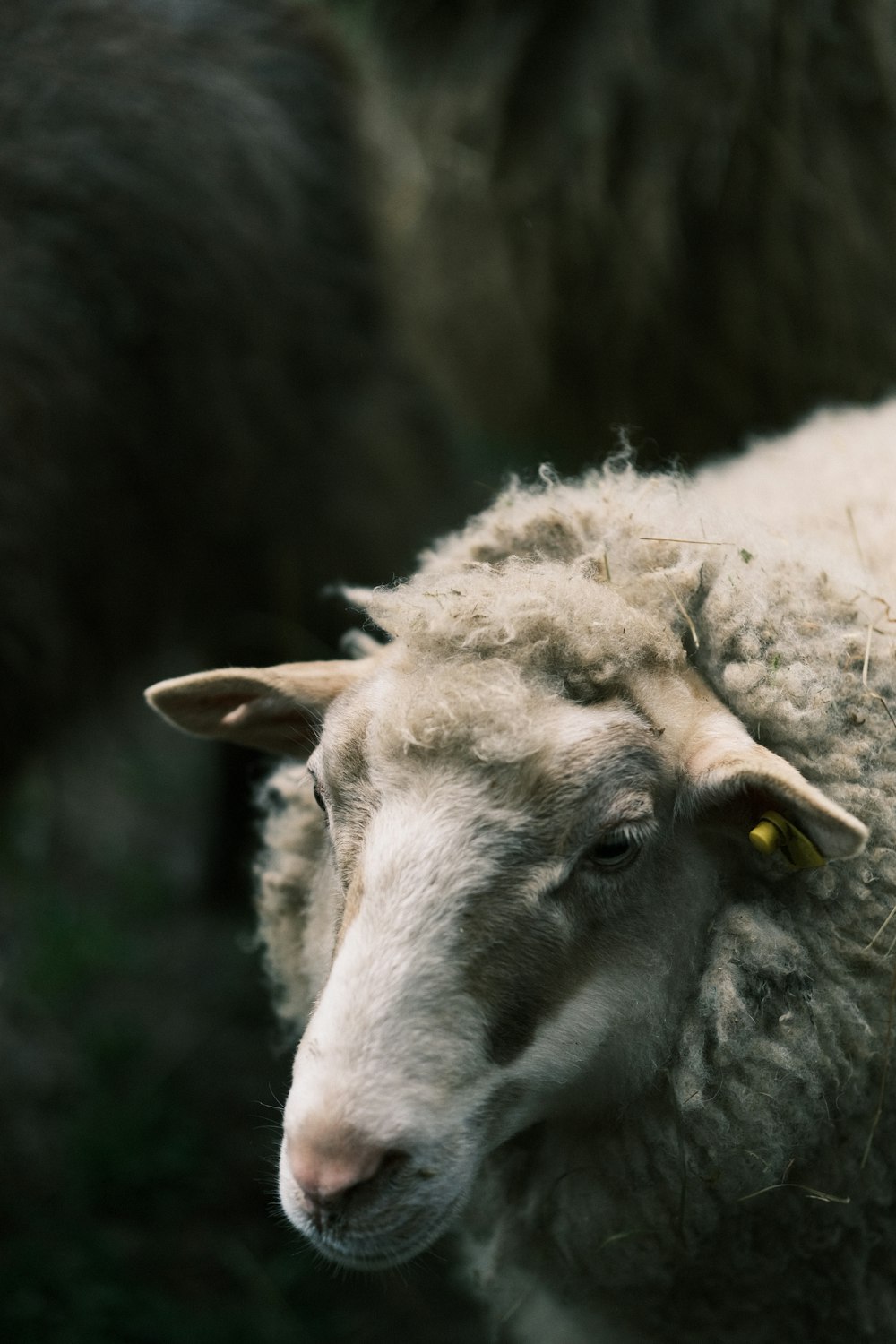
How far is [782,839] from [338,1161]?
0.66 m

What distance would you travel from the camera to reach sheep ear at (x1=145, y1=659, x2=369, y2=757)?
2010 millimetres

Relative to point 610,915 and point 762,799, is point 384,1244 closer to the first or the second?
point 610,915

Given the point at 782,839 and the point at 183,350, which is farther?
the point at 183,350

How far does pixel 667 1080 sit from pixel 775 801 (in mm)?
423

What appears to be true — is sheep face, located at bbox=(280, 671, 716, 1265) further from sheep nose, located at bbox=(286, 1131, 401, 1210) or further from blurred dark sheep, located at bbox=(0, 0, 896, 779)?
blurred dark sheep, located at bbox=(0, 0, 896, 779)

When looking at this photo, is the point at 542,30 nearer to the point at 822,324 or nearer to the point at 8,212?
the point at 822,324

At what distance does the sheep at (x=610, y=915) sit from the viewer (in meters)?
1.60

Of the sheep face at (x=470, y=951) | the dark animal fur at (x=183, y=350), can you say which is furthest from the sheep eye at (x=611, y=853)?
the dark animal fur at (x=183, y=350)

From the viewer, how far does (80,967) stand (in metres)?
4.18

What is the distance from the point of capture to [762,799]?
172 centimetres

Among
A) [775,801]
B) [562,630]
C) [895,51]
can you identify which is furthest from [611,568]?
[895,51]

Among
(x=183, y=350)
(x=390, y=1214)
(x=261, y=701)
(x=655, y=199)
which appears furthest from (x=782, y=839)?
(x=183, y=350)

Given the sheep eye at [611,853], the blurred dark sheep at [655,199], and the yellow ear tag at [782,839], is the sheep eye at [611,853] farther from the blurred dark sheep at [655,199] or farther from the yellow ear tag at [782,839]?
the blurred dark sheep at [655,199]

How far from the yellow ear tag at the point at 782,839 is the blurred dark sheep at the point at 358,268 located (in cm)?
225
